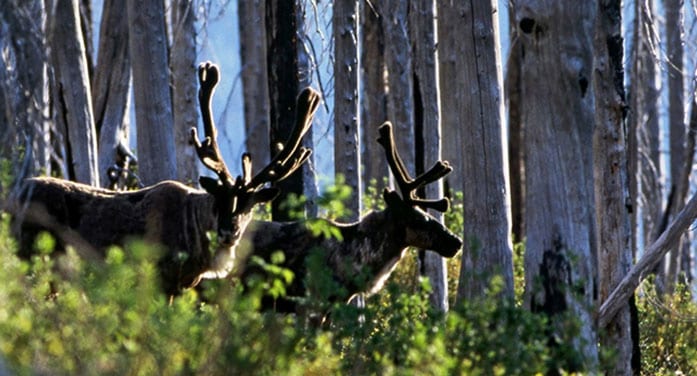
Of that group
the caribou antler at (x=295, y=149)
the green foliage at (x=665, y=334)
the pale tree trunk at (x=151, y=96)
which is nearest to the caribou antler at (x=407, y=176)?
the caribou antler at (x=295, y=149)

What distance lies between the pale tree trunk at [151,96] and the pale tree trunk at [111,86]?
238 centimetres

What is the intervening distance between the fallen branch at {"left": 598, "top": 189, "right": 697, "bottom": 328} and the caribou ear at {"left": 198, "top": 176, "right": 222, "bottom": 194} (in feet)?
10.4

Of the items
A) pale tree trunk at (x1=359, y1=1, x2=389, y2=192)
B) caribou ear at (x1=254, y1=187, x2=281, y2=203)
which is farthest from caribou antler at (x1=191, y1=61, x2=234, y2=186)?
pale tree trunk at (x1=359, y1=1, x2=389, y2=192)

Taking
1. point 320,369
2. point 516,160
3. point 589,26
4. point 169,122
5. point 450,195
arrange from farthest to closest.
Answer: point 516,160 → point 450,195 → point 169,122 → point 589,26 → point 320,369

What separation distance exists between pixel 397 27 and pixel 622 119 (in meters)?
6.01

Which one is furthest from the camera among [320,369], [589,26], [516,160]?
[516,160]

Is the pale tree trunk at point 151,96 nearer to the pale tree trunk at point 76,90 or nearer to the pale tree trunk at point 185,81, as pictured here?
the pale tree trunk at point 76,90

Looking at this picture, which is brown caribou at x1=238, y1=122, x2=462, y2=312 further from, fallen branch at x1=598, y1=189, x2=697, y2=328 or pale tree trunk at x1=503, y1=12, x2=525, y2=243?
pale tree trunk at x1=503, y1=12, x2=525, y2=243

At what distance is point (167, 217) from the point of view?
33.6ft

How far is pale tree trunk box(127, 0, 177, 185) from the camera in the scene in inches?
504

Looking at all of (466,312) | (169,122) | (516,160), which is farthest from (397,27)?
(466,312)

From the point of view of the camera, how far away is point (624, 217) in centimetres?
1066

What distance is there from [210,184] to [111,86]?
5.70 m

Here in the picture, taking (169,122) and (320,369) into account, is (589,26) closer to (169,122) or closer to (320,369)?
(320,369)
